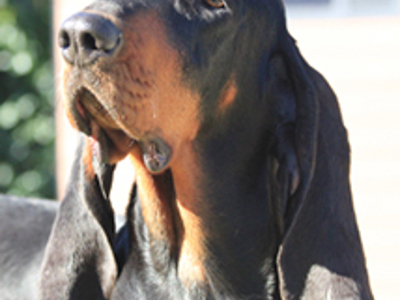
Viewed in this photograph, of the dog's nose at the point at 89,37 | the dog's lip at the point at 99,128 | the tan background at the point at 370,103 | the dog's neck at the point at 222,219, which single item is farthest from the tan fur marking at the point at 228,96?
the tan background at the point at 370,103

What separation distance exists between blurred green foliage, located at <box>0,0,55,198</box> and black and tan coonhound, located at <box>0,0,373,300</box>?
6.97 m

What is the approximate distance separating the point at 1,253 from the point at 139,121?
196 centimetres

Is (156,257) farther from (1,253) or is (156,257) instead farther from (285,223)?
(1,253)

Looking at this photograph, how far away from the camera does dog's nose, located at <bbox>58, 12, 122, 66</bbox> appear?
2.46m

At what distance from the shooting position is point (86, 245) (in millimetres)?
3219

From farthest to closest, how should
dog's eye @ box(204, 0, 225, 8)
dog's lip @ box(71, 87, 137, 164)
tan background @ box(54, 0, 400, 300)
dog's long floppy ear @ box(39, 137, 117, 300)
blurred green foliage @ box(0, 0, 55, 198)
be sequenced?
blurred green foliage @ box(0, 0, 55, 198)
tan background @ box(54, 0, 400, 300)
dog's long floppy ear @ box(39, 137, 117, 300)
dog's eye @ box(204, 0, 225, 8)
dog's lip @ box(71, 87, 137, 164)

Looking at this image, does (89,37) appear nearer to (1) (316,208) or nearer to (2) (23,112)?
→ (1) (316,208)

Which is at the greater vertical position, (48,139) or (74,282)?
(74,282)

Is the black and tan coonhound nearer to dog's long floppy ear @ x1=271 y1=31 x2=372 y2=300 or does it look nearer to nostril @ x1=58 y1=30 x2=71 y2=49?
dog's long floppy ear @ x1=271 y1=31 x2=372 y2=300

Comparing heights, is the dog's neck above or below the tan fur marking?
below

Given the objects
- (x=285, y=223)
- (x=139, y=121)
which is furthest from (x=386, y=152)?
(x=139, y=121)

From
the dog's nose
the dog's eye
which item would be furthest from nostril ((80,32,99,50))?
the dog's eye

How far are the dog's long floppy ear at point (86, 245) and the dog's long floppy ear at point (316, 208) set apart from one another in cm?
74

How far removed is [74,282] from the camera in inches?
126
